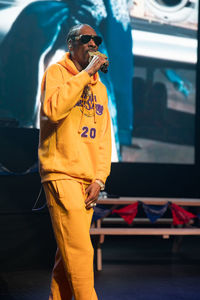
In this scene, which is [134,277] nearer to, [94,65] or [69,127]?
[69,127]

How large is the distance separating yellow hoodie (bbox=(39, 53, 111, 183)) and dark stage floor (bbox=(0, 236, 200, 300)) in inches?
60.0

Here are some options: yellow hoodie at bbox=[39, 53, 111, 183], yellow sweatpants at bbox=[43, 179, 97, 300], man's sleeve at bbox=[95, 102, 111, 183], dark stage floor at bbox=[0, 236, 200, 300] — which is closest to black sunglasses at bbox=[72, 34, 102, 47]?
yellow hoodie at bbox=[39, 53, 111, 183]

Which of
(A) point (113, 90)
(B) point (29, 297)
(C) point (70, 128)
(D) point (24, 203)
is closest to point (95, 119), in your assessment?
(C) point (70, 128)

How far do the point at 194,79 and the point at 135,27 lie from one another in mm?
1195

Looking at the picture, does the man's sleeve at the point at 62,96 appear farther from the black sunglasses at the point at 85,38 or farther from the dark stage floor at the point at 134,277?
the dark stage floor at the point at 134,277

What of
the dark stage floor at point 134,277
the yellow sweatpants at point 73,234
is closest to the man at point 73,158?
the yellow sweatpants at point 73,234

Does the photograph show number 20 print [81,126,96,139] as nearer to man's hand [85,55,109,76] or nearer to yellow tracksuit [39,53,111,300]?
A: yellow tracksuit [39,53,111,300]

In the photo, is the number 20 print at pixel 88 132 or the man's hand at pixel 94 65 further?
the number 20 print at pixel 88 132

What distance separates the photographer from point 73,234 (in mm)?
1966

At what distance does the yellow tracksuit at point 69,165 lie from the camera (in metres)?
1.94

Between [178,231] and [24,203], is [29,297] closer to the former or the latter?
[24,203]

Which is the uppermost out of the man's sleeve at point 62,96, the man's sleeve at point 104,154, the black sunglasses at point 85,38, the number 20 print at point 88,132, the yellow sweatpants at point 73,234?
the black sunglasses at point 85,38

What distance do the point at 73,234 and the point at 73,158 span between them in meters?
0.34

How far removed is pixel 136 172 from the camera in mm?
6391
